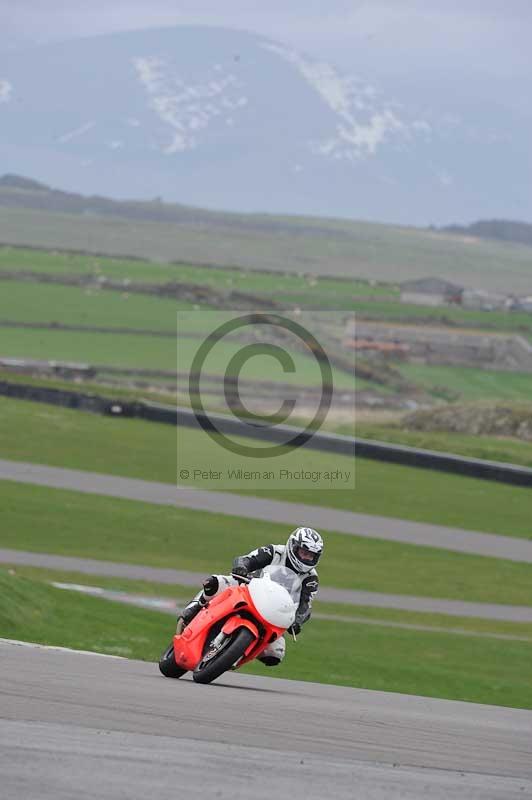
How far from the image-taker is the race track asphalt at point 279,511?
35406mm

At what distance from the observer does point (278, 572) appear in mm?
13391

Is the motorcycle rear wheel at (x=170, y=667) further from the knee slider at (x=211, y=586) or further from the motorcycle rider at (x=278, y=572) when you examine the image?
the knee slider at (x=211, y=586)

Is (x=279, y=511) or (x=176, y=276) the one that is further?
(x=176, y=276)

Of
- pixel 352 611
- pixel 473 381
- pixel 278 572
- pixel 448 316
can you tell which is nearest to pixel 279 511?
pixel 352 611

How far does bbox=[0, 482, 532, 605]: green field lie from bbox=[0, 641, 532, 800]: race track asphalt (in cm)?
1603

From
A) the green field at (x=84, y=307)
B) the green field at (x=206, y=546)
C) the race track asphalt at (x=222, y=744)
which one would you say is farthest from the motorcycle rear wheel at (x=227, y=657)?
the green field at (x=84, y=307)

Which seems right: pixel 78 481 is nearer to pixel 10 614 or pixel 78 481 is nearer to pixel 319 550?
pixel 10 614

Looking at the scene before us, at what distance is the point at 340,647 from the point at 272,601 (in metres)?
10.4

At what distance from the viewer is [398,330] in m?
118

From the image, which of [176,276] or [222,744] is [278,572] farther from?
[176,276]

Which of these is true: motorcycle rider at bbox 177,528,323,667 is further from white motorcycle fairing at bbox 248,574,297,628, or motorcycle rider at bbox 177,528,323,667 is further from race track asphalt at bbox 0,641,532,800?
race track asphalt at bbox 0,641,532,800

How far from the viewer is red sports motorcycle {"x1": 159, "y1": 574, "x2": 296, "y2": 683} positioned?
1287cm

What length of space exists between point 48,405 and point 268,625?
41.7 meters

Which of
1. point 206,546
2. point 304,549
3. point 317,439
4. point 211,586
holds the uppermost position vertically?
point 304,549
